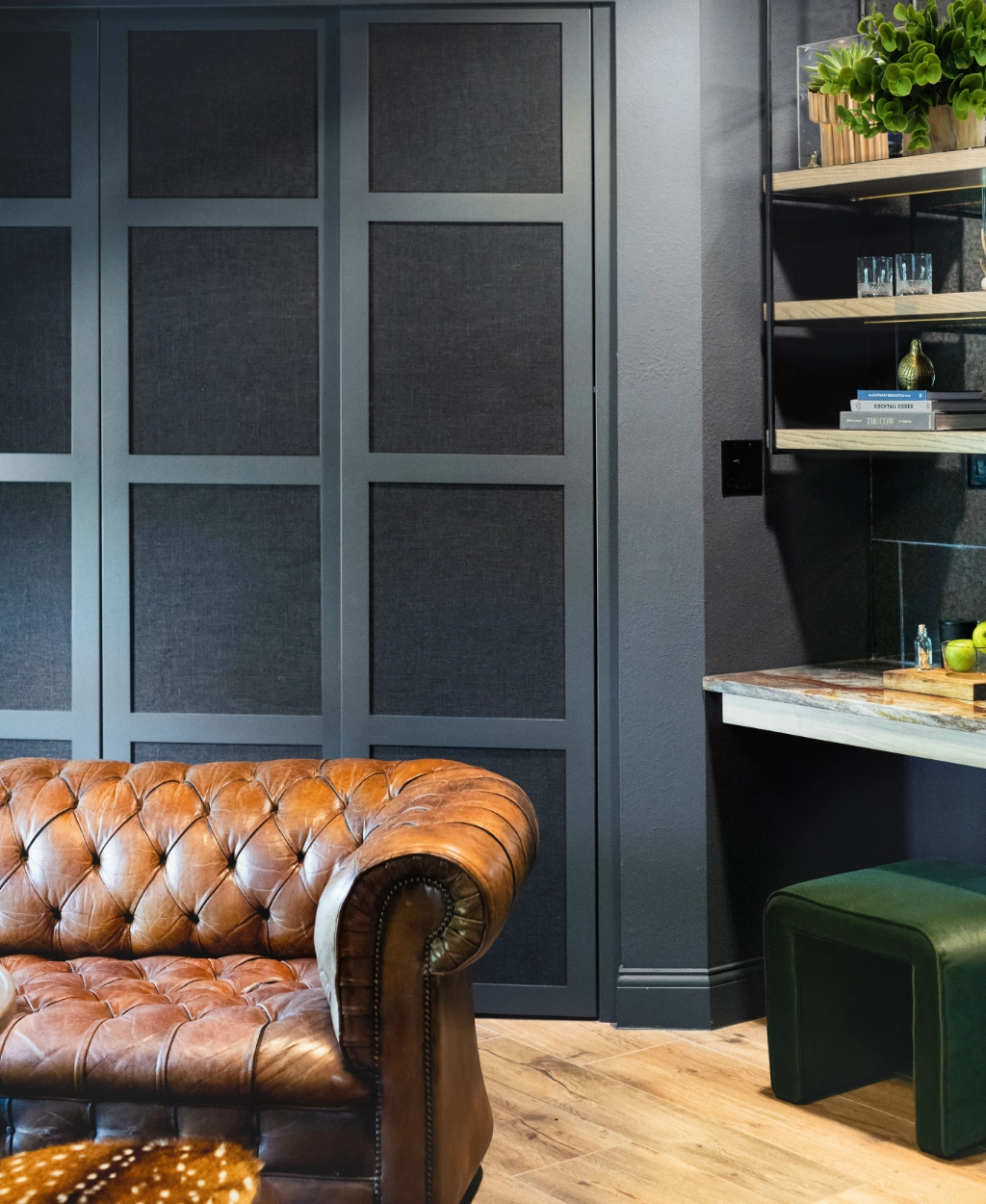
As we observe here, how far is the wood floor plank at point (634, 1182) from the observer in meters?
2.52

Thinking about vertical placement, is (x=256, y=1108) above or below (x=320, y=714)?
below

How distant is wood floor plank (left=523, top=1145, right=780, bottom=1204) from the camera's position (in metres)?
2.52

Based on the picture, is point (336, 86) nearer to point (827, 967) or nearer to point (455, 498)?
point (455, 498)

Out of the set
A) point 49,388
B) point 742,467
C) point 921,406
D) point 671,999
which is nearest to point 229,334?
point 49,388

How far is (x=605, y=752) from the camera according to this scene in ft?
11.3

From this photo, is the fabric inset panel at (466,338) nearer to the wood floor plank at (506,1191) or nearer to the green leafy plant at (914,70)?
the green leafy plant at (914,70)

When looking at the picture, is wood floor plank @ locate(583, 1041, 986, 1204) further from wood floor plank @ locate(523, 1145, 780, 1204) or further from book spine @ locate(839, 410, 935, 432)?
book spine @ locate(839, 410, 935, 432)

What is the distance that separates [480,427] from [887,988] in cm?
168

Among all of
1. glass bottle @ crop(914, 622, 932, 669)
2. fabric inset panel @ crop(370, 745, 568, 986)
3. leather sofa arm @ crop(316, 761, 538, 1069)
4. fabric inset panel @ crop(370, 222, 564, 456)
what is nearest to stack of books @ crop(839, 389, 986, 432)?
glass bottle @ crop(914, 622, 932, 669)

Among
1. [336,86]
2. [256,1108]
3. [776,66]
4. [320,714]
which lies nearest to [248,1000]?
[256,1108]

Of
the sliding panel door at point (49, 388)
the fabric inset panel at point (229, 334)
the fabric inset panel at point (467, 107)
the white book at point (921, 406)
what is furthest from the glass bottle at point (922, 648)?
the sliding panel door at point (49, 388)

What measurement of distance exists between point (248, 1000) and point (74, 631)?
4.60ft

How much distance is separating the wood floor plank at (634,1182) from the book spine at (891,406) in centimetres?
171

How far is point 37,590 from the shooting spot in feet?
11.5
